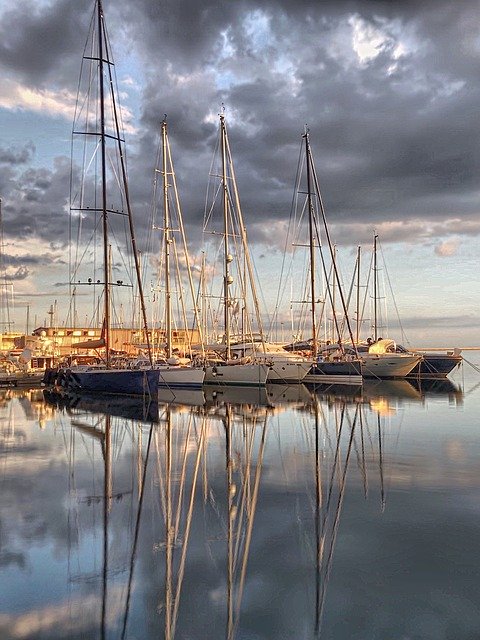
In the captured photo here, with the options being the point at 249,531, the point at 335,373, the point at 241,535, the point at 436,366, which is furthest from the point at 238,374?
the point at 241,535

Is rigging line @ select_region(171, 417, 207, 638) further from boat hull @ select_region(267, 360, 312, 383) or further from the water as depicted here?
boat hull @ select_region(267, 360, 312, 383)

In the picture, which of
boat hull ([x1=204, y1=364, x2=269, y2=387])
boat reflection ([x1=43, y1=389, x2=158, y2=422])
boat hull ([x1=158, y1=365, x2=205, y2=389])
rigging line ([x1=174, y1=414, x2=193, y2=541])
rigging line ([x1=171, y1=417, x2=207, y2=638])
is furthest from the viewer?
boat hull ([x1=204, y1=364, x2=269, y2=387])

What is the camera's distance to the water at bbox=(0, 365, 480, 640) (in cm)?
723

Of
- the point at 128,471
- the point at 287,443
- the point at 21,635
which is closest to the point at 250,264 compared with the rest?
the point at 287,443

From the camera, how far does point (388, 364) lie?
55938 mm

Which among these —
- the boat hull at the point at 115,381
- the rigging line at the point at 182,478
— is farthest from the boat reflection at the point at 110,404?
the rigging line at the point at 182,478

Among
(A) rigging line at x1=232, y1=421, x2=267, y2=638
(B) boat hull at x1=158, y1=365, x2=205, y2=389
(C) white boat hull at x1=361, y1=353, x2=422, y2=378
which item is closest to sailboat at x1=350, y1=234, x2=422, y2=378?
(C) white boat hull at x1=361, y1=353, x2=422, y2=378

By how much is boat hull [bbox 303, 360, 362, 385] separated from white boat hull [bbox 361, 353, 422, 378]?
24.4 feet

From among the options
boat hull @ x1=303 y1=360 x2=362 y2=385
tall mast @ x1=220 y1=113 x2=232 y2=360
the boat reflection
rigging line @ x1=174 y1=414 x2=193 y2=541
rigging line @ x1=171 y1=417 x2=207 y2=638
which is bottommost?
the boat reflection

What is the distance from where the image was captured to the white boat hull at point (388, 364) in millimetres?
55031

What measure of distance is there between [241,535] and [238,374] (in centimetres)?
3505

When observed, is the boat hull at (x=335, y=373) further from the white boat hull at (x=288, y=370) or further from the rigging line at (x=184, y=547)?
the rigging line at (x=184, y=547)

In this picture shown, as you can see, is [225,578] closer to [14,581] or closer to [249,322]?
[14,581]

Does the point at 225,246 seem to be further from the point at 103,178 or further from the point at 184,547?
the point at 184,547
